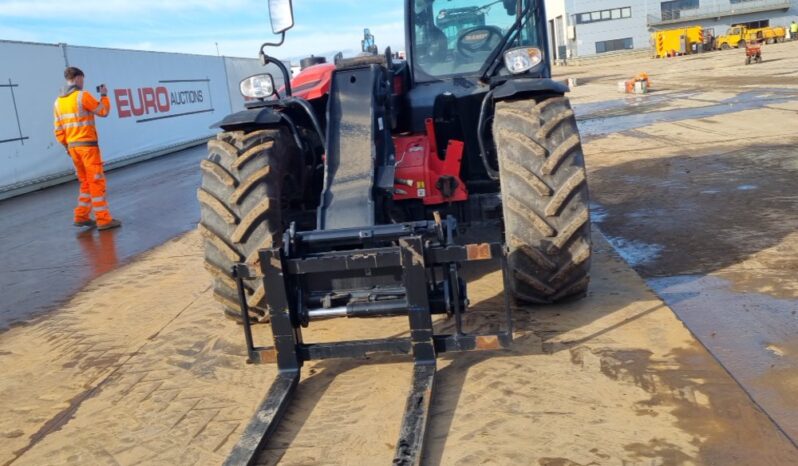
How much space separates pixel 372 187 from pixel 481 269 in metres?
1.80

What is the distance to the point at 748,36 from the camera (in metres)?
51.6

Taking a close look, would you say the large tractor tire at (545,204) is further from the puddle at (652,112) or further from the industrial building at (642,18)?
the industrial building at (642,18)

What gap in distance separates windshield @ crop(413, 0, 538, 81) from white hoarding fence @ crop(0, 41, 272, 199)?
37.5ft

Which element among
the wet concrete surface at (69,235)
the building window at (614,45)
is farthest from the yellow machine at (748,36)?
the wet concrete surface at (69,235)

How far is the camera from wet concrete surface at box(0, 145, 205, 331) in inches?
264

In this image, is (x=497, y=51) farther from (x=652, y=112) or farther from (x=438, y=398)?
(x=652, y=112)

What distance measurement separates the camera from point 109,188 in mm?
14188

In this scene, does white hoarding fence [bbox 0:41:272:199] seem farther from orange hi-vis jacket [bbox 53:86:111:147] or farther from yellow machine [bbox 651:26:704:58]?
yellow machine [bbox 651:26:704:58]

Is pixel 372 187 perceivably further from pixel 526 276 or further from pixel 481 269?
pixel 481 269

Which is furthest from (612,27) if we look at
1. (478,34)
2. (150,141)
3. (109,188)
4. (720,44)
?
(478,34)

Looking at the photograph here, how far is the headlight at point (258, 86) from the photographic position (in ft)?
16.1

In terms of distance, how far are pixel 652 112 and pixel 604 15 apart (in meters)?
51.4

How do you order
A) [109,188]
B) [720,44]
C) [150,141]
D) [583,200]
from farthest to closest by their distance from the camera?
[720,44] → [150,141] → [109,188] → [583,200]

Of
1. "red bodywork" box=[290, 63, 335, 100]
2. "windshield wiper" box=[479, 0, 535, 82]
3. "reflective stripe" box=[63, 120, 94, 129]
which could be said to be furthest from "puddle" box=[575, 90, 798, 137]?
"red bodywork" box=[290, 63, 335, 100]
